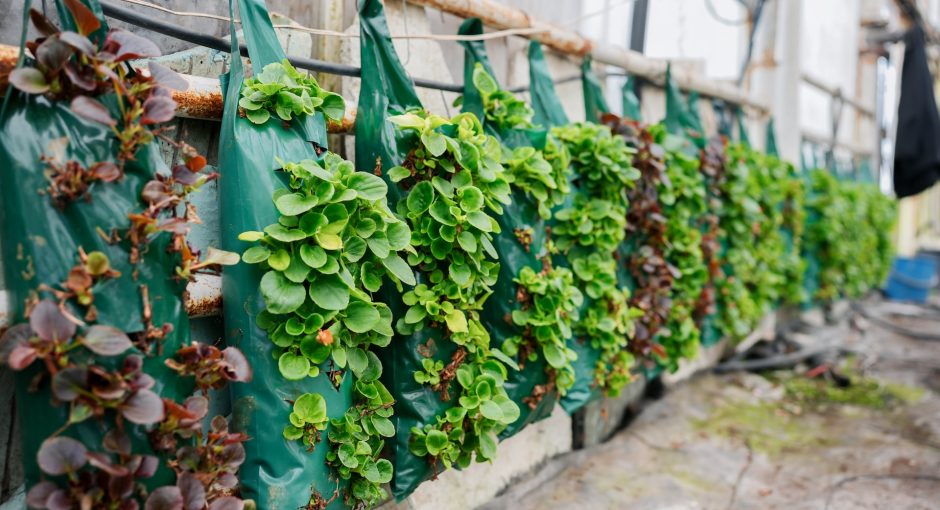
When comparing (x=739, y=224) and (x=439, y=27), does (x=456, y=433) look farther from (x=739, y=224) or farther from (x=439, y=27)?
(x=739, y=224)

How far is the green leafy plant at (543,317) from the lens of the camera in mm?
1960

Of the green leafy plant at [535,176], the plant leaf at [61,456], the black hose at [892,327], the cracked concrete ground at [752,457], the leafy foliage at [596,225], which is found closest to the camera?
the plant leaf at [61,456]

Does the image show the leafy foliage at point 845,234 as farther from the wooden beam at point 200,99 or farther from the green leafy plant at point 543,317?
the wooden beam at point 200,99

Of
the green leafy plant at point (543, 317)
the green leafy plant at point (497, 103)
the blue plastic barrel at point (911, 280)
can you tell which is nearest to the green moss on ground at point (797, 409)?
the green leafy plant at point (543, 317)

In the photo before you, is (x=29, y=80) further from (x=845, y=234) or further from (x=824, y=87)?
(x=824, y=87)

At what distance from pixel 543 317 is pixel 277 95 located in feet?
3.10

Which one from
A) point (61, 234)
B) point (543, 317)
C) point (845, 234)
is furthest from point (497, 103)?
point (845, 234)

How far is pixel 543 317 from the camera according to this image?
196 centimetres

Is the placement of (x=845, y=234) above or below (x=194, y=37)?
below

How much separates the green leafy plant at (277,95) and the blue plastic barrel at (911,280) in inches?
329

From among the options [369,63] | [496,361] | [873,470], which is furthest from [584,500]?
[369,63]

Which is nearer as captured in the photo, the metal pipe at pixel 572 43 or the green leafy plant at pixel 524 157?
the green leafy plant at pixel 524 157

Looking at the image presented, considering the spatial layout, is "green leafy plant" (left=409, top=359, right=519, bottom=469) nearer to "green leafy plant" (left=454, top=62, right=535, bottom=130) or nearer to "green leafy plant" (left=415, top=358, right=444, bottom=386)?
"green leafy plant" (left=415, top=358, right=444, bottom=386)

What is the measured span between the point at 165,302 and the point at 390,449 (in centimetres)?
72
